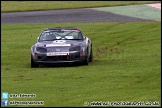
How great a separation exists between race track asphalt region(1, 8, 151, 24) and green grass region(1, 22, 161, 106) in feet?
13.5

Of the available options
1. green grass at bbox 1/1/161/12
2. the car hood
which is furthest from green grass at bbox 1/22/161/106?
green grass at bbox 1/1/161/12

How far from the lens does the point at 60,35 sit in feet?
68.1

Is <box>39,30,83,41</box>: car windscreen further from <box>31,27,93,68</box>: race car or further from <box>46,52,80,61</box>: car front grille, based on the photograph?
<box>46,52,80,61</box>: car front grille

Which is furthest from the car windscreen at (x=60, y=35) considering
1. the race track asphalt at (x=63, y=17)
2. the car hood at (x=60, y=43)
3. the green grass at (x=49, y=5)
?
the green grass at (x=49, y=5)

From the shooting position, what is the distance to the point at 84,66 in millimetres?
19172

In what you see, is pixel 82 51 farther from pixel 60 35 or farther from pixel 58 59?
pixel 60 35

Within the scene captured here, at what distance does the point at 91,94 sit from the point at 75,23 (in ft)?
62.3

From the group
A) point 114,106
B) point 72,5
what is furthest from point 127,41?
point 72,5

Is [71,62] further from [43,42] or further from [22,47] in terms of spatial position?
[22,47]

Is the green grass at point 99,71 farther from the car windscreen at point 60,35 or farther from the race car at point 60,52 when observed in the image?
the car windscreen at point 60,35

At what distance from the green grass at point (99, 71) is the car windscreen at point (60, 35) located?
96 cm

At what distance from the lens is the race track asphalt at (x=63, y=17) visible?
34.1 meters

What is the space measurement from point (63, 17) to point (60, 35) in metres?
15.2

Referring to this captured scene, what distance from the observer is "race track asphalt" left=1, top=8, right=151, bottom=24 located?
34091mm
